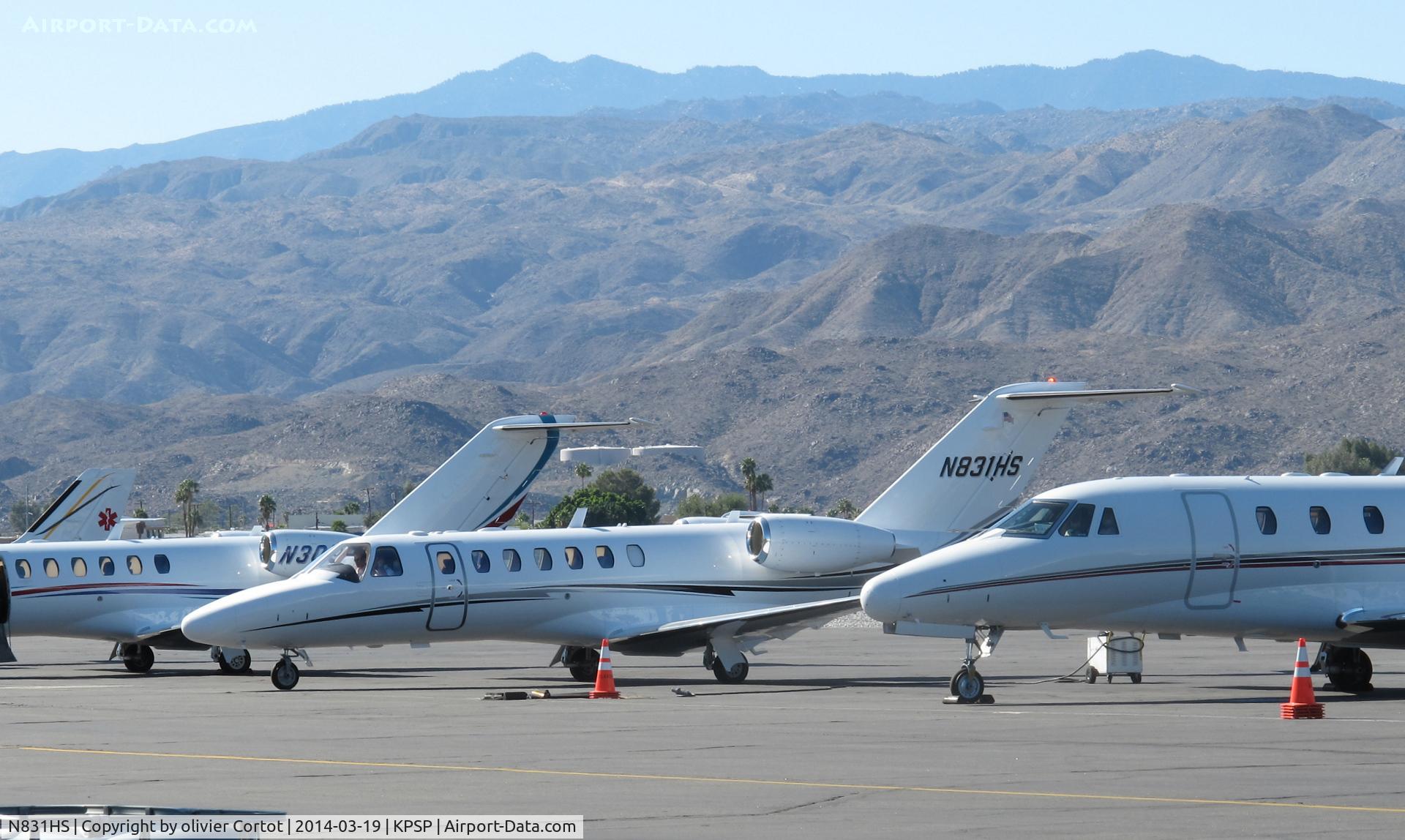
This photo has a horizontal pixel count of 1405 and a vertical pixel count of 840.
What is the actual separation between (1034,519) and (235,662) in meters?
16.7

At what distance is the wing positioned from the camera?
27766mm

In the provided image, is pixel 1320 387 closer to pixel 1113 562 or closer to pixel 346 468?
pixel 346 468

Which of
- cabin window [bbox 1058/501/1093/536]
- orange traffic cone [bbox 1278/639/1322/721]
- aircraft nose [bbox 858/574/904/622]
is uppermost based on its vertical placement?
cabin window [bbox 1058/501/1093/536]

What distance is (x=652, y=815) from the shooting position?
1337 cm

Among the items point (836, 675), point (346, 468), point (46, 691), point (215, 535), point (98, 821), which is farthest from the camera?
point (346, 468)

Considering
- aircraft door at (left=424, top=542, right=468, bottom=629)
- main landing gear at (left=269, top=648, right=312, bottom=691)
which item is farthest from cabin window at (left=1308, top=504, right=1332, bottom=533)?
main landing gear at (left=269, top=648, right=312, bottom=691)

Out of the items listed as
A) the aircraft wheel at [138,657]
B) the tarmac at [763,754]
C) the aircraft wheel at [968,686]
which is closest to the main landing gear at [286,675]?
the tarmac at [763,754]

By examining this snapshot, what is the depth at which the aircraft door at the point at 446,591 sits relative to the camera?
29578 millimetres

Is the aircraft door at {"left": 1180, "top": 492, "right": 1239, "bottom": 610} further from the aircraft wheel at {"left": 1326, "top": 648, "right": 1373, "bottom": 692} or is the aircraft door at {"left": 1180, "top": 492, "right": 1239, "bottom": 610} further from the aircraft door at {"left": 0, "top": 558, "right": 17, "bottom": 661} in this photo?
the aircraft door at {"left": 0, "top": 558, "right": 17, "bottom": 661}

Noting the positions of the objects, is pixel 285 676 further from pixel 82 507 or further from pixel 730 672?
pixel 82 507

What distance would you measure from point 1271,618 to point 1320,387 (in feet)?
519

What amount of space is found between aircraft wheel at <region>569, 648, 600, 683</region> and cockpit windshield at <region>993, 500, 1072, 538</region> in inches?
380

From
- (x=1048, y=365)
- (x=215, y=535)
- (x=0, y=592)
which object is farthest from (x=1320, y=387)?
(x=0, y=592)

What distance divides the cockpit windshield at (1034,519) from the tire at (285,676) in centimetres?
1127
